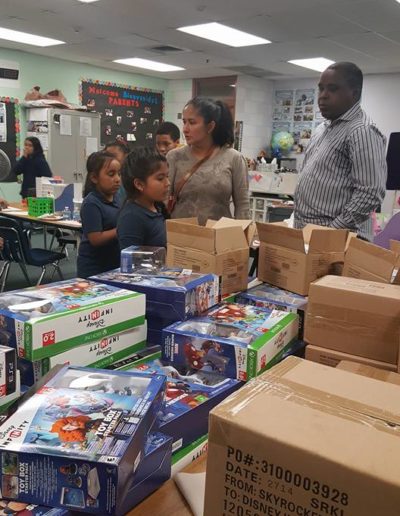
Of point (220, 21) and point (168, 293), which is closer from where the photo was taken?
point (168, 293)

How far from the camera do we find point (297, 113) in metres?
9.55

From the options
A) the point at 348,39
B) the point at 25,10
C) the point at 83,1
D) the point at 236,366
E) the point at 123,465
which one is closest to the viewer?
the point at 123,465

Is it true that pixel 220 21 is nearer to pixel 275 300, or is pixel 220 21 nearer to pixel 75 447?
pixel 275 300

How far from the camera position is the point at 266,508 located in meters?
0.67

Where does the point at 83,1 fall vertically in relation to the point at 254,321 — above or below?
above

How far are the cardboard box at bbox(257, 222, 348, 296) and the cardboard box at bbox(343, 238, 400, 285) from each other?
0.07 meters

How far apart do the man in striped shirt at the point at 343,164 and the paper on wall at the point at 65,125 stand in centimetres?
605

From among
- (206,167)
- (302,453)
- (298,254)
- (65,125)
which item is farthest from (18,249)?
(65,125)

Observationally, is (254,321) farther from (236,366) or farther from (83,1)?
(83,1)

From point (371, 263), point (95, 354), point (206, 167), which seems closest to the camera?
point (95, 354)

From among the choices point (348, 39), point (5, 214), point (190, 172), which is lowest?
point (5, 214)

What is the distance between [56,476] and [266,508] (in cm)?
32

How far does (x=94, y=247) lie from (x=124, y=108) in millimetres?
7451

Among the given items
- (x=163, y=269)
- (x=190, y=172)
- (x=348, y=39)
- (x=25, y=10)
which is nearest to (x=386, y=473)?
(x=163, y=269)
